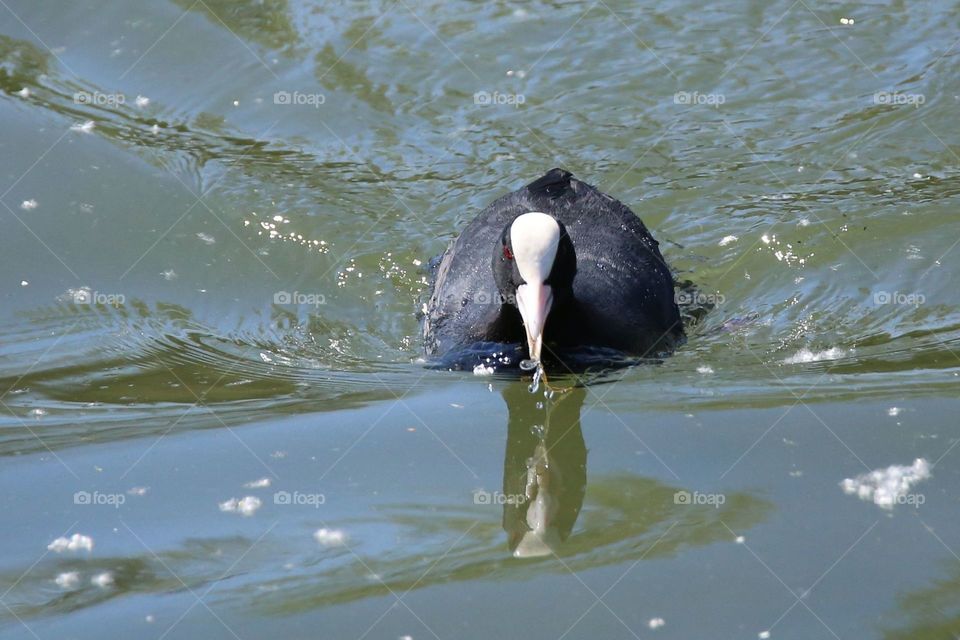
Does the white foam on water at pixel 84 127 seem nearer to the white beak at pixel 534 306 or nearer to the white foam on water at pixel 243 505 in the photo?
the white beak at pixel 534 306

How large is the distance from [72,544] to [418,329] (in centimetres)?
264

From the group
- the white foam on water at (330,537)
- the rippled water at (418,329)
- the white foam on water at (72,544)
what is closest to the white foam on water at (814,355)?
the rippled water at (418,329)

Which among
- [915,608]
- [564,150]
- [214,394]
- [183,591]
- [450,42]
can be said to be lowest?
[915,608]

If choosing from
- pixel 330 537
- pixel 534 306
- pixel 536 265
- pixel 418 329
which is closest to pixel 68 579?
pixel 330 537

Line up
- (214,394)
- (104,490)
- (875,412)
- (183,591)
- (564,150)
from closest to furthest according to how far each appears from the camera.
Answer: (183,591), (104,490), (875,412), (214,394), (564,150)

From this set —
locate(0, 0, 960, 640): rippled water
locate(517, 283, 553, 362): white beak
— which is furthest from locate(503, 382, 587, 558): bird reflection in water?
locate(517, 283, 553, 362): white beak

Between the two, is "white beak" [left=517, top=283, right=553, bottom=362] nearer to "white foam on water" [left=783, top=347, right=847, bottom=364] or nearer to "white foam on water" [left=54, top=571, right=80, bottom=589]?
"white foam on water" [left=783, top=347, right=847, bottom=364]

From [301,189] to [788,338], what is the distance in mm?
2787

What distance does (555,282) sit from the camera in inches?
176

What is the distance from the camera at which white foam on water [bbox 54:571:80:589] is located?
3.04m

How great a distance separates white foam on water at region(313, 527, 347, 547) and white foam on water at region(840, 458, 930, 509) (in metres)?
1.34

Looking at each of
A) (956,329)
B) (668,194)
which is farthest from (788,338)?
(668,194)

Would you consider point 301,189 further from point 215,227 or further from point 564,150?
point 564,150

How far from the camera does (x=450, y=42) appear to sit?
25.6 feet
